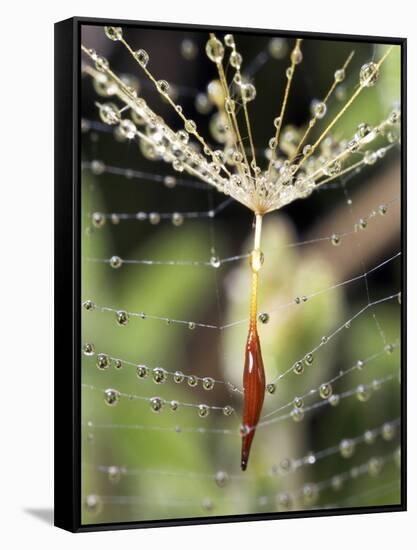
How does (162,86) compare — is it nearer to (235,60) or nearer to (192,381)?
(235,60)

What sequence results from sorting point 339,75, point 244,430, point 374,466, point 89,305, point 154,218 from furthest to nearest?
point 374,466 < point 339,75 < point 244,430 < point 154,218 < point 89,305

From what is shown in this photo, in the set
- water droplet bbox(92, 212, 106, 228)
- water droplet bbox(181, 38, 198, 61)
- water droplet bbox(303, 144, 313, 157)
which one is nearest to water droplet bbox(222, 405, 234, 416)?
water droplet bbox(92, 212, 106, 228)

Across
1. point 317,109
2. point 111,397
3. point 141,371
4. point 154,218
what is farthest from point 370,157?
point 111,397

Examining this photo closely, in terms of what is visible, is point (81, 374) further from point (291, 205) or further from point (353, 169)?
point (353, 169)

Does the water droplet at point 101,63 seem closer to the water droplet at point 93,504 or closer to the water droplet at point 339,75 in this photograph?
the water droplet at point 339,75

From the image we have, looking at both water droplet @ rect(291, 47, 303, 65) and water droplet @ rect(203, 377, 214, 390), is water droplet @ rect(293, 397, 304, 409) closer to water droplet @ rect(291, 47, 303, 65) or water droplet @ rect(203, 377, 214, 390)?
water droplet @ rect(203, 377, 214, 390)
